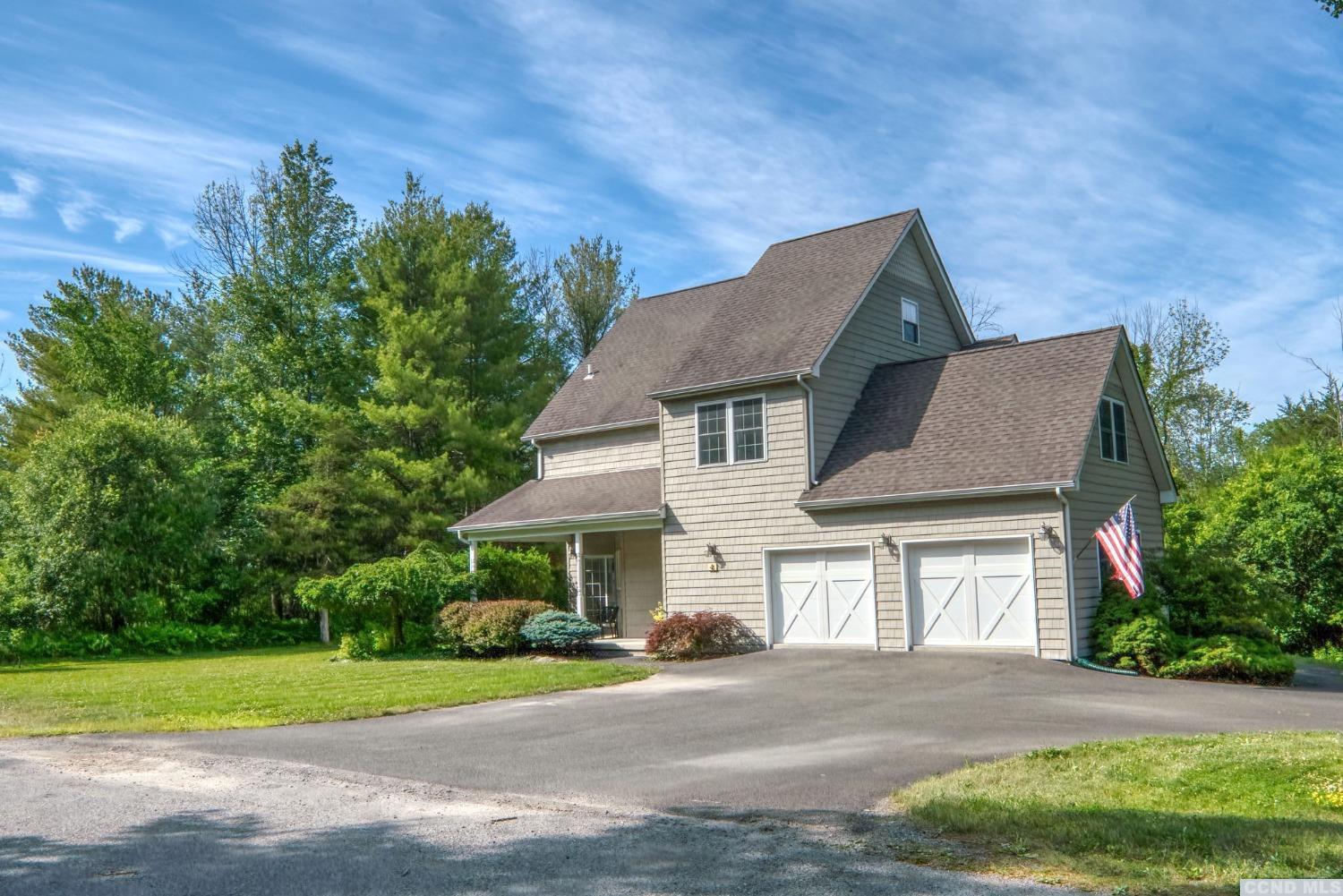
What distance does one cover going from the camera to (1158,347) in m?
39.1

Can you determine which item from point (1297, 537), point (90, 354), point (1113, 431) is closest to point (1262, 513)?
point (1297, 537)

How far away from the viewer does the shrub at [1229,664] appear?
16.0 m

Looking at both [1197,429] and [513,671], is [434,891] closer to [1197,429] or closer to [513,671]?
[513,671]

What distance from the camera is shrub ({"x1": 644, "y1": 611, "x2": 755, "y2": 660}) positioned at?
19781mm

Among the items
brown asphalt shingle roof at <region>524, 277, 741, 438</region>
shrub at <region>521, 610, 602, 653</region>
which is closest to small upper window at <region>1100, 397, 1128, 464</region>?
brown asphalt shingle roof at <region>524, 277, 741, 438</region>

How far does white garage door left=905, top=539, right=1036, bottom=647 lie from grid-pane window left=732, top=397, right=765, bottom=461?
3811 mm

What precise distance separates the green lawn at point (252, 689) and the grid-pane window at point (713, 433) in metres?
4.78

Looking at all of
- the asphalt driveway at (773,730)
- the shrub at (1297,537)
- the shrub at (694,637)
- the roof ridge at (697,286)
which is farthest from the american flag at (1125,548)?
the roof ridge at (697,286)

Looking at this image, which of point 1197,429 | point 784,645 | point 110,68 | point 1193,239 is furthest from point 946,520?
point 1197,429

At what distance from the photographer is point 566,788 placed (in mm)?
8242

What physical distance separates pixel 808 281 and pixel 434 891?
61.7 ft

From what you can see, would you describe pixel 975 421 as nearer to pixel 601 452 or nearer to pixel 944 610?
pixel 944 610

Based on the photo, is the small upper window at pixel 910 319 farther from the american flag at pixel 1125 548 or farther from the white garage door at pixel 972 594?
the american flag at pixel 1125 548

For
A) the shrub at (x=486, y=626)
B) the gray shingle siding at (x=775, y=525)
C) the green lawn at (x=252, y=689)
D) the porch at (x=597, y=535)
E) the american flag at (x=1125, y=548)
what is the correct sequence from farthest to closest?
the porch at (x=597, y=535) < the shrub at (x=486, y=626) < the gray shingle siding at (x=775, y=525) < the american flag at (x=1125, y=548) < the green lawn at (x=252, y=689)
